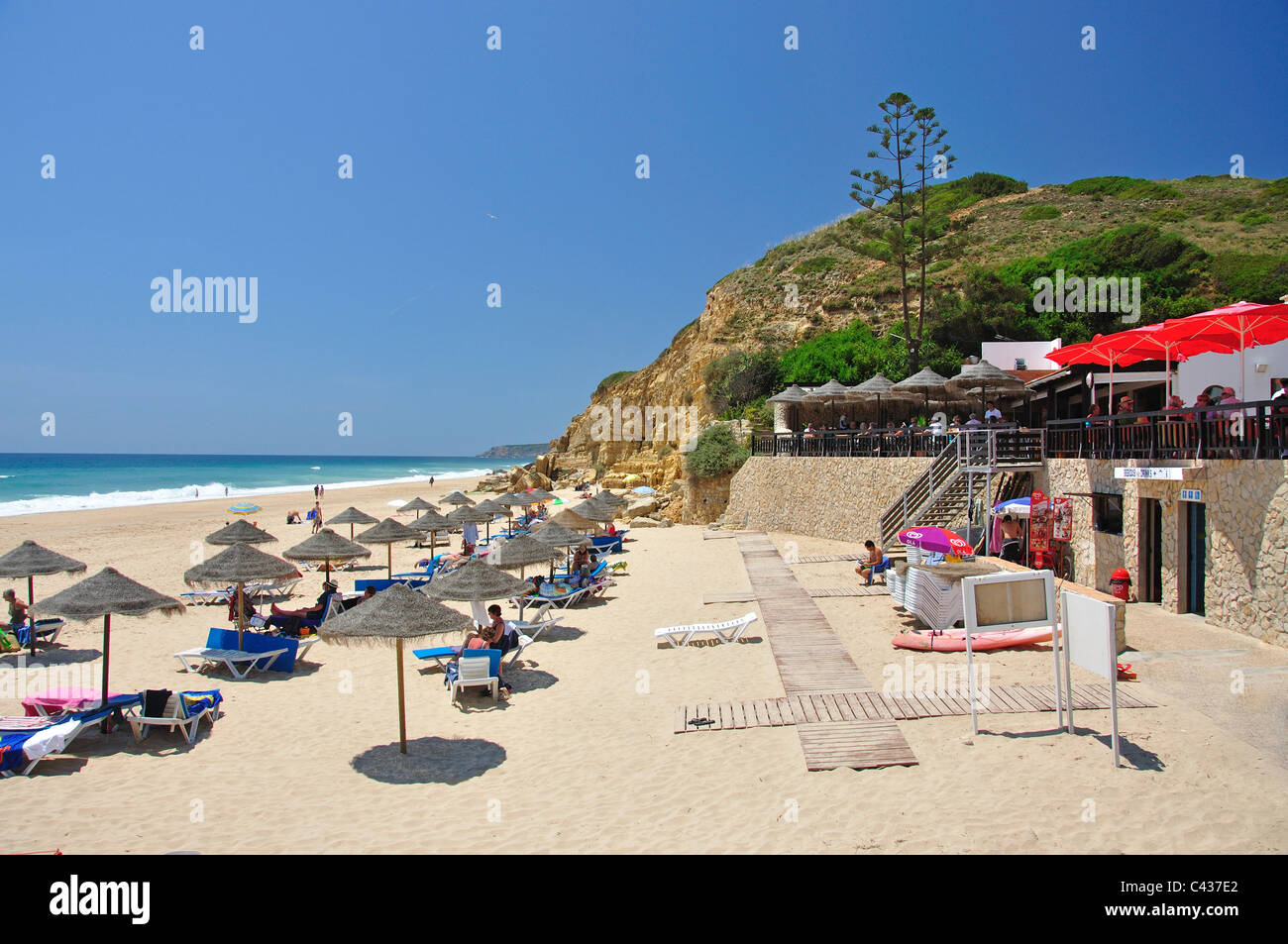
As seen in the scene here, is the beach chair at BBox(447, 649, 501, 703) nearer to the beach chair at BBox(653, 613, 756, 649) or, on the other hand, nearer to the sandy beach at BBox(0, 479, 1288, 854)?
the sandy beach at BBox(0, 479, 1288, 854)

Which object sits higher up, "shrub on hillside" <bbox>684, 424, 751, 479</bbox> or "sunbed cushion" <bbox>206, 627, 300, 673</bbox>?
"shrub on hillside" <bbox>684, 424, 751, 479</bbox>

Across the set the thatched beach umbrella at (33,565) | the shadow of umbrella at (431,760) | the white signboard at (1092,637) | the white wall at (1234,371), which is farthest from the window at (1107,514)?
the thatched beach umbrella at (33,565)

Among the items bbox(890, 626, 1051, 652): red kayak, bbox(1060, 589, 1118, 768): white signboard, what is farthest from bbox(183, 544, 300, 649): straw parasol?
bbox(1060, 589, 1118, 768): white signboard

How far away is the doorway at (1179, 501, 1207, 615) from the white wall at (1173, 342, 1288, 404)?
718cm

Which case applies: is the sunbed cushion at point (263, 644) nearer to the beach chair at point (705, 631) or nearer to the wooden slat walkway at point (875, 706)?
the beach chair at point (705, 631)

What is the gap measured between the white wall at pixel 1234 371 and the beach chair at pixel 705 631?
43.8 feet

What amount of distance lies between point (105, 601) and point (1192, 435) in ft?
46.8

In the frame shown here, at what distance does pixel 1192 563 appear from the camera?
10531mm

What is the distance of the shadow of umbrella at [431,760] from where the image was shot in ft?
20.7

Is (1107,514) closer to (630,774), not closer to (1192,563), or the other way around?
(1192,563)

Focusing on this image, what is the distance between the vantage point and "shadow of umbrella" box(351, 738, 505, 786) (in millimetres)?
6301

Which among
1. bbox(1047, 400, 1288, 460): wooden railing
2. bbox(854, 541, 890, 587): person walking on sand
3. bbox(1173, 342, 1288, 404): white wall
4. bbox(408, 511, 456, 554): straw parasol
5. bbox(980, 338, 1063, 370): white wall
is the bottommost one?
bbox(854, 541, 890, 587): person walking on sand

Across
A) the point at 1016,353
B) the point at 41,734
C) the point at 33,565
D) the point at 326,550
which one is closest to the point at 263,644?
the point at 326,550
